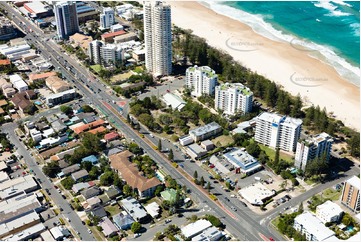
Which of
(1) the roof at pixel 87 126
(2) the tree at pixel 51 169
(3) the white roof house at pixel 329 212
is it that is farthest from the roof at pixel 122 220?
(3) the white roof house at pixel 329 212

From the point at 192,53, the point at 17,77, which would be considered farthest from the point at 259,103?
the point at 17,77

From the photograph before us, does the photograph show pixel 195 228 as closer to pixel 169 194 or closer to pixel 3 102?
pixel 169 194

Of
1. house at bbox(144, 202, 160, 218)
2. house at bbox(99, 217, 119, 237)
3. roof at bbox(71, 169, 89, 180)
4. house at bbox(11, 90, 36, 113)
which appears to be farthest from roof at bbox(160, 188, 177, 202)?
house at bbox(11, 90, 36, 113)

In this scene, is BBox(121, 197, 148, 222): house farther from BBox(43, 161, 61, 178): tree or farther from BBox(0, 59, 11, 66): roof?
BBox(0, 59, 11, 66): roof

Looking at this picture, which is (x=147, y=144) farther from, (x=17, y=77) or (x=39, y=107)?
(x=17, y=77)

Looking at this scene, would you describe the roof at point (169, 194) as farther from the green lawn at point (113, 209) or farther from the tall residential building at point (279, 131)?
the tall residential building at point (279, 131)

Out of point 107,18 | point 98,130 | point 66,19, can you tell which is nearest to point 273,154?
point 98,130
